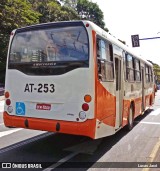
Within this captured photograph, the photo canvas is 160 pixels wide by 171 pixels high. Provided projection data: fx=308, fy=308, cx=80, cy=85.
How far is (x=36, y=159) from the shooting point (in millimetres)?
6633

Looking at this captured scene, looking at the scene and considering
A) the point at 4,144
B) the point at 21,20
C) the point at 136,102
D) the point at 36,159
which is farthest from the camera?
the point at 21,20

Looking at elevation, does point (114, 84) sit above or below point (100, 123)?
above

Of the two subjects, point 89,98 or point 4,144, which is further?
point 4,144

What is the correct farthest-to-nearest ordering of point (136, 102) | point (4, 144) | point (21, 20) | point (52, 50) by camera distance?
1. point (21, 20)
2. point (136, 102)
3. point (4, 144)
4. point (52, 50)

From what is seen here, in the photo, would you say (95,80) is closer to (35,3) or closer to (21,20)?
(21,20)

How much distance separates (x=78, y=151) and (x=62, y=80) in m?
1.86

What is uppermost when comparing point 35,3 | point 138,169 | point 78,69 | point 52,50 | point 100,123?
point 35,3

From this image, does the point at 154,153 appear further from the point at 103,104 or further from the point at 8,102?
the point at 8,102

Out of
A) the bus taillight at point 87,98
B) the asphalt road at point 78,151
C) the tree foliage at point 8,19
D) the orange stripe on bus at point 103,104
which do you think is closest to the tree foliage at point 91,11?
the tree foliage at point 8,19

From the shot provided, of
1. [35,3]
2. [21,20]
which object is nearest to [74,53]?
[21,20]

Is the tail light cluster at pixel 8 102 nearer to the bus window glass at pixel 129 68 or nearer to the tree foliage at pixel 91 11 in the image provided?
the bus window glass at pixel 129 68

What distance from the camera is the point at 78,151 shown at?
24.6 ft

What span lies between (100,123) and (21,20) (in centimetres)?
2705

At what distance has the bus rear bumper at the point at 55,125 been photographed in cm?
660
